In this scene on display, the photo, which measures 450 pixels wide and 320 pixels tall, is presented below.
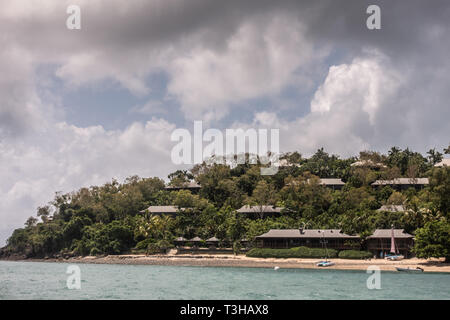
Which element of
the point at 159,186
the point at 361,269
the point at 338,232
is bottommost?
the point at 361,269

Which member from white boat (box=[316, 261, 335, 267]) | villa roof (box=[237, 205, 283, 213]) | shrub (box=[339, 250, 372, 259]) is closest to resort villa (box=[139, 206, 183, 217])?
villa roof (box=[237, 205, 283, 213])

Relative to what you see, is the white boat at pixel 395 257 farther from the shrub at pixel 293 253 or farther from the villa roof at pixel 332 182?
the villa roof at pixel 332 182

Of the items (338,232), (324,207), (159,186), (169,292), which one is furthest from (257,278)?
(159,186)

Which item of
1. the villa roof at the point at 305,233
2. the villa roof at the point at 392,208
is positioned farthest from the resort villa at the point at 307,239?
the villa roof at the point at 392,208

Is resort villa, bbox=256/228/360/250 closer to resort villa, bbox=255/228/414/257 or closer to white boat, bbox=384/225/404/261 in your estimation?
resort villa, bbox=255/228/414/257

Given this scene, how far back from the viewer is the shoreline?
189 ft

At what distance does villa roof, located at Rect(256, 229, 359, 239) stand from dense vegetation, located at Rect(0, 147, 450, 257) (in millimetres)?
1852

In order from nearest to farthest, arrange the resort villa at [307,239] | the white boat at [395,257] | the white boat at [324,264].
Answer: the white boat at [324,264]
the white boat at [395,257]
the resort villa at [307,239]

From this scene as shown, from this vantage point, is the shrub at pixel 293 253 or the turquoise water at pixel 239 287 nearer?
the turquoise water at pixel 239 287

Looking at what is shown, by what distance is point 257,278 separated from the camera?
49344mm

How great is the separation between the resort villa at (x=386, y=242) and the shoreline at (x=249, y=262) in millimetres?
2646

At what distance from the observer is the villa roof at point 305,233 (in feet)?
222
